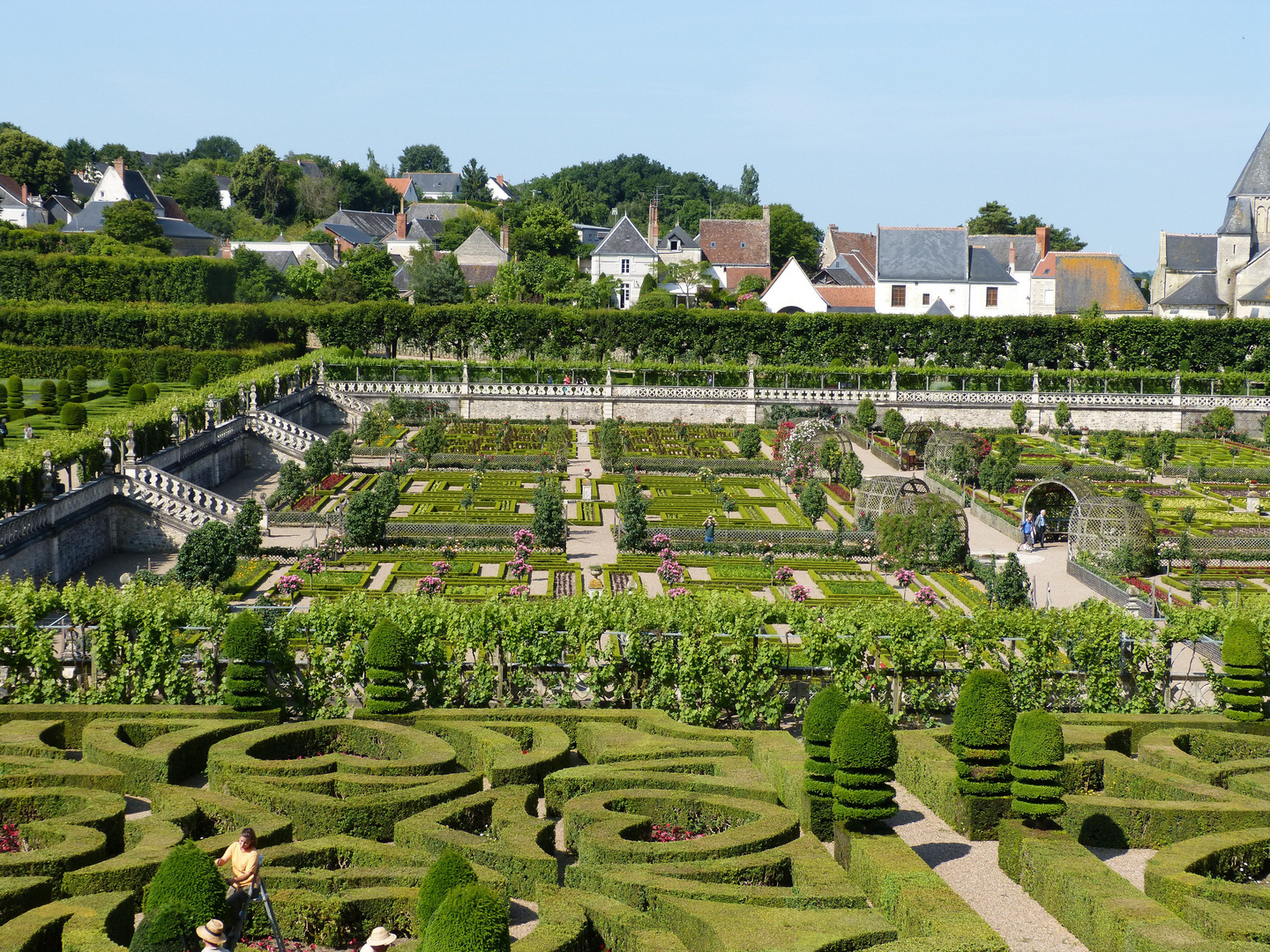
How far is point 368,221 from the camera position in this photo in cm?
13538

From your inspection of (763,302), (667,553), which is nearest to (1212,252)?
(763,302)

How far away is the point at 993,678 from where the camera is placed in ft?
58.4

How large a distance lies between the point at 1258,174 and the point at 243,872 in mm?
93353

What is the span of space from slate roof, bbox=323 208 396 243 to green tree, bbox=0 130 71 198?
81.1 feet

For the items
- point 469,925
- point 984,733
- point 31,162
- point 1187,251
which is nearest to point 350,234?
point 31,162

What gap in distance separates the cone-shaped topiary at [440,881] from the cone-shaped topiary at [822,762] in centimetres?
636

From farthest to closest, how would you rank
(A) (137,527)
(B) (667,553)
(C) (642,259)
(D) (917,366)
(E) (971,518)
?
1. (C) (642,259)
2. (D) (917,366)
3. (E) (971,518)
4. (A) (137,527)
5. (B) (667,553)

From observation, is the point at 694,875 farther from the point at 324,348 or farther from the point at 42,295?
the point at 42,295

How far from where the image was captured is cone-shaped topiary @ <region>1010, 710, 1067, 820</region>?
1706cm

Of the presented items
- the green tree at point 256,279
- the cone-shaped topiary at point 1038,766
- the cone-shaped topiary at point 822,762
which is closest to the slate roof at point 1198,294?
the green tree at point 256,279

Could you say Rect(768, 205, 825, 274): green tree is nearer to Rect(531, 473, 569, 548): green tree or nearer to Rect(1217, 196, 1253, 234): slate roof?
Rect(1217, 196, 1253, 234): slate roof

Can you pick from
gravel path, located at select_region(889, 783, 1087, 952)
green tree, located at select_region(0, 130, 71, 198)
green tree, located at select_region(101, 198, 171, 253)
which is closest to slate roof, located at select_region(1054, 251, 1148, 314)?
green tree, located at select_region(101, 198, 171, 253)

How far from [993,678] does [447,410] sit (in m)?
50.0

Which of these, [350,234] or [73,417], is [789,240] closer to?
[350,234]
